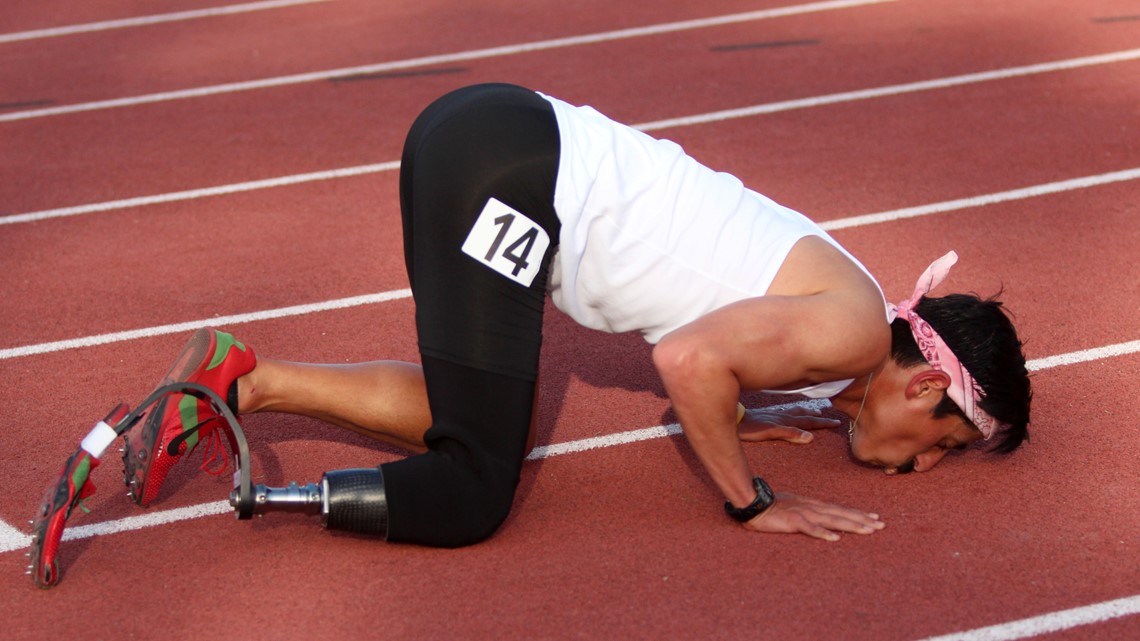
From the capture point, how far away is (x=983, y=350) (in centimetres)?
316

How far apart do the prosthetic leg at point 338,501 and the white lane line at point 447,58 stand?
433 cm

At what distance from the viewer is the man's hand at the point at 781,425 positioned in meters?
3.71

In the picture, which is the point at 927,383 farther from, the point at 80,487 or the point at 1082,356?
the point at 80,487

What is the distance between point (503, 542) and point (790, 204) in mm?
2570

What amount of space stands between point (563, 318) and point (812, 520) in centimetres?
154

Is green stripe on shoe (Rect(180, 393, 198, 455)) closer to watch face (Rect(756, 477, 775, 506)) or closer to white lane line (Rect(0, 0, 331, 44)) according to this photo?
watch face (Rect(756, 477, 775, 506))

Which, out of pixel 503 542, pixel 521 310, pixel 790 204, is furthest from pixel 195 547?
pixel 790 204

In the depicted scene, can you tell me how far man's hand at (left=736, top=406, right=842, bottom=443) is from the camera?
3711 millimetres

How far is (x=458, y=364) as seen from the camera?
3082 mm

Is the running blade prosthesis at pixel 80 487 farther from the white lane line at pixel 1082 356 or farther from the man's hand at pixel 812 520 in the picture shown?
the white lane line at pixel 1082 356

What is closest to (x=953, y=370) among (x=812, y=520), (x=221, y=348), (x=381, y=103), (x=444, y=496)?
(x=812, y=520)

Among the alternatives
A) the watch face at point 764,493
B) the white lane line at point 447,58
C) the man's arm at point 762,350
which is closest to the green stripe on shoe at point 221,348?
the man's arm at point 762,350

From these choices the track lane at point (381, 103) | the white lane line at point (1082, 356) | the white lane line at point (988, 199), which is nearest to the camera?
the white lane line at point (1082, 356)

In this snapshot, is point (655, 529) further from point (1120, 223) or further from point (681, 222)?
point (1120, 223)
